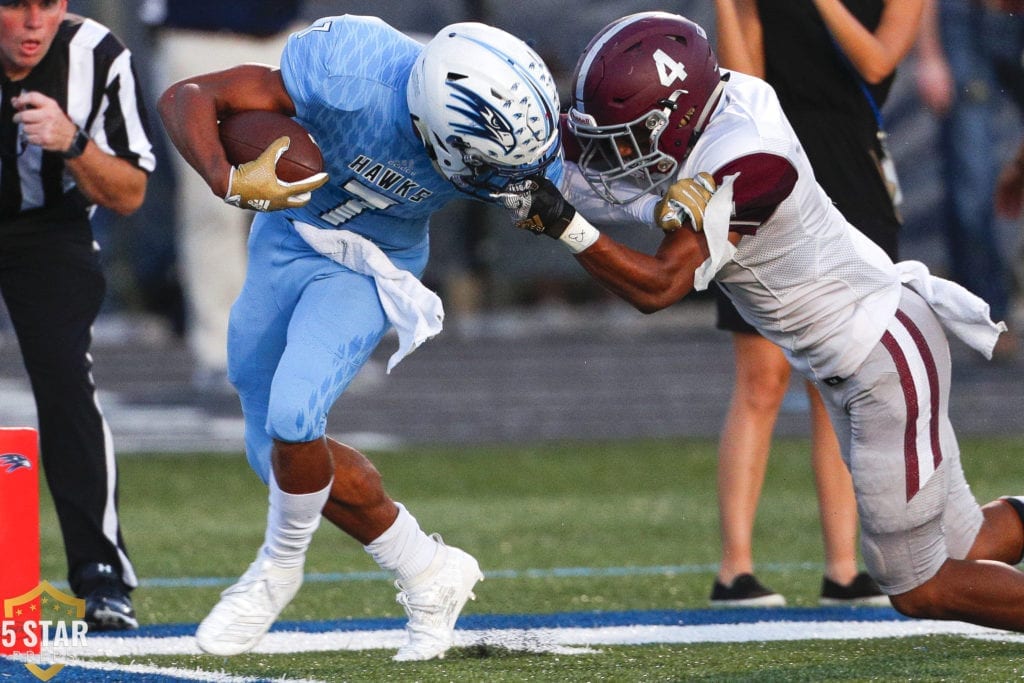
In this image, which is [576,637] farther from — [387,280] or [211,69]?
[211,69]

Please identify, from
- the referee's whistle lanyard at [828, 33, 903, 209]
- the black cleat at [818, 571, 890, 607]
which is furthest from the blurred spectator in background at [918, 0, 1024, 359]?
the black cleat at [818, 571, 890, 607]

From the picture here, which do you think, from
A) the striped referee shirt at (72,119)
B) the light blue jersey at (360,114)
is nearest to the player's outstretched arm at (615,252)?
the light blue jersey at (360,114)

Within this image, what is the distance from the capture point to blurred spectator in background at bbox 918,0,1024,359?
28.5 ft

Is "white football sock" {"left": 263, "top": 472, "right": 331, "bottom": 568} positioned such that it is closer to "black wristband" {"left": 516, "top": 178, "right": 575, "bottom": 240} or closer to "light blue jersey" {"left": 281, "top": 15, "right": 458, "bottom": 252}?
"light blue jersey" {"left": 281, "top": 15, "right": 458, "bottom": 252}

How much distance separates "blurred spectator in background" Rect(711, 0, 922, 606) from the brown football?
1503 mm

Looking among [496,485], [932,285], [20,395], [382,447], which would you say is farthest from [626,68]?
[20,395]

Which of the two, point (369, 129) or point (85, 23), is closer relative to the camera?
point (369, 129)

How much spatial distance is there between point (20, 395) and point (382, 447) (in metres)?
2.18

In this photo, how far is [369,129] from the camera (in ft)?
12.0

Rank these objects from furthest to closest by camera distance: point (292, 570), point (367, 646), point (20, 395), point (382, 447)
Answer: point (20, 395), point (382, 447), point (367, 646), point (292, 570)

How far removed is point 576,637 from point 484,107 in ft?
4.66

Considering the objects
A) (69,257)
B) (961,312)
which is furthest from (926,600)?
(69,257)

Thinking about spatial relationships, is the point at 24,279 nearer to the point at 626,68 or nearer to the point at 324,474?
the point at 324,474

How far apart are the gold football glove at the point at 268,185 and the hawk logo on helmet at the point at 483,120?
340 mm
